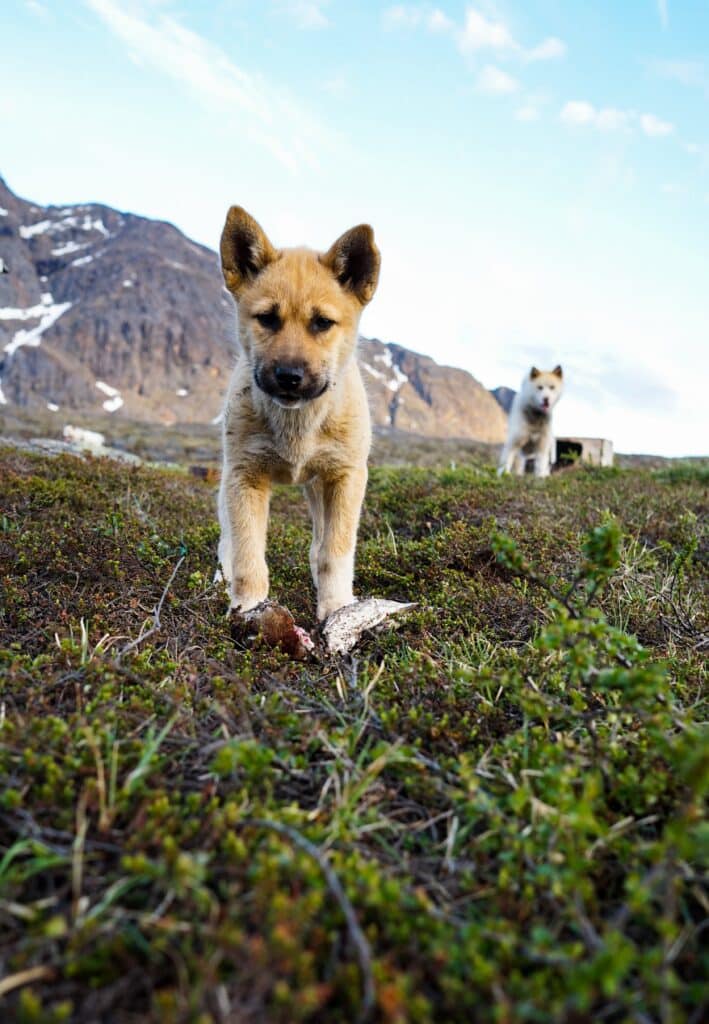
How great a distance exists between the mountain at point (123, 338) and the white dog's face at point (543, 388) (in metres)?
116

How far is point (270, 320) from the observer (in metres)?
3.79

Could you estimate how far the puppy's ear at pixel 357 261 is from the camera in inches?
154

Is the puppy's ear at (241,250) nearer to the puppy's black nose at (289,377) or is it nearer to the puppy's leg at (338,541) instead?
the puppy's black nose at (289,377)

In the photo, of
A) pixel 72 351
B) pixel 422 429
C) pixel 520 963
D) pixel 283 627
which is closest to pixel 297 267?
pixel 283 627

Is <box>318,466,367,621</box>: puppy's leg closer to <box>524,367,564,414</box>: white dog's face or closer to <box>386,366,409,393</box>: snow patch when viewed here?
<box>524,367,564,414</box>: white dog's face

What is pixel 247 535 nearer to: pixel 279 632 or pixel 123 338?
pixel 279 632

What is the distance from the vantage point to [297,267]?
3.93 metres

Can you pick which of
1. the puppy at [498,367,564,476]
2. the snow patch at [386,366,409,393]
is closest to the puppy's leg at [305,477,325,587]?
the puppy at [498,367,564,476]

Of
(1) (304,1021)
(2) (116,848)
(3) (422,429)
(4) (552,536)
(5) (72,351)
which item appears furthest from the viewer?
(3) (422,429)

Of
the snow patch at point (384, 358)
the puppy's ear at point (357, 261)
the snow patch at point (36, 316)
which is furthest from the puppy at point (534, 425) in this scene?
the snow patch at point (384, 358)

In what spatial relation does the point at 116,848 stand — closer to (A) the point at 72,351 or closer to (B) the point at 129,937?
(B) the point at 129,937

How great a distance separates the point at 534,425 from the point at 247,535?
947cm

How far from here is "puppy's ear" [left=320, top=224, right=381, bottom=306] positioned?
392 cm

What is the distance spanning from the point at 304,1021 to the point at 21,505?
4503 millimetres
